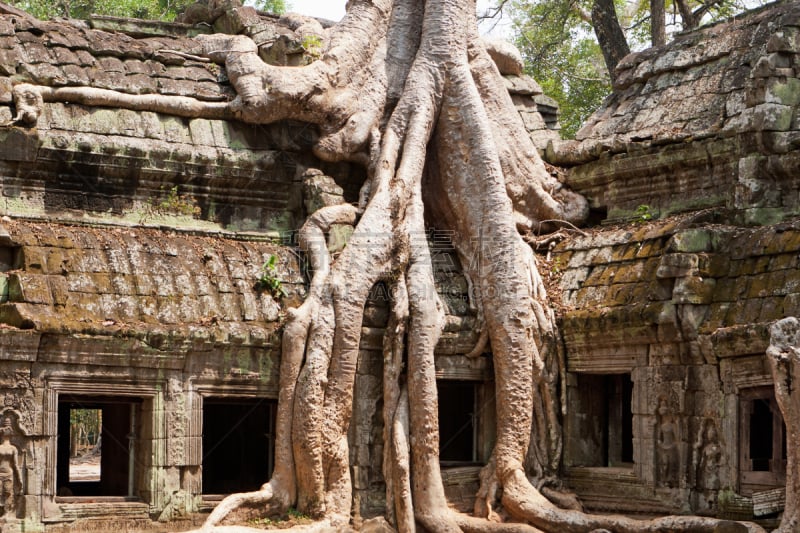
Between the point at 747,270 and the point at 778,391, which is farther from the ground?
the point at 747,270

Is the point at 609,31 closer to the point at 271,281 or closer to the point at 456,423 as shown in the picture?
the point at 456,423

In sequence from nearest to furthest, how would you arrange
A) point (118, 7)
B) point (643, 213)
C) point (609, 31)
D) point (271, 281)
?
point (271, 281)
point (643, 213)
point (609, 31)
point (118, 7)

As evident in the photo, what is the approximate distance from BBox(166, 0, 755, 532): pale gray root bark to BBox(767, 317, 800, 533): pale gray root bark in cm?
82

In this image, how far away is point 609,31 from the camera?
2322 cm

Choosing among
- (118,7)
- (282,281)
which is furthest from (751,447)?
(118,7)

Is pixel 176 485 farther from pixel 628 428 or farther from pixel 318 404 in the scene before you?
pixel 628 428

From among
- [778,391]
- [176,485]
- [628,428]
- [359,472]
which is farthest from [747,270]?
[176,485]

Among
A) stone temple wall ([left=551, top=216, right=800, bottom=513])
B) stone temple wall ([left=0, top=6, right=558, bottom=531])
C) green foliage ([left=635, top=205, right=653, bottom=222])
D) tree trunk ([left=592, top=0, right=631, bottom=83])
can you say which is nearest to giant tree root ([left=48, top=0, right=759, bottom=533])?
stone temple wall ([left=0, top=6, right=558, bottom=531])

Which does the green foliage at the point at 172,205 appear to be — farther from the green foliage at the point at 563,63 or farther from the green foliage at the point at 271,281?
the green foliage at the point at 563,63

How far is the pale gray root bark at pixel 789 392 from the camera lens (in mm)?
12883

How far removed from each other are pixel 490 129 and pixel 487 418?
2.98 meters

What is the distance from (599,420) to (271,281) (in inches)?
146

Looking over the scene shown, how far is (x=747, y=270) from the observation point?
14.3 m

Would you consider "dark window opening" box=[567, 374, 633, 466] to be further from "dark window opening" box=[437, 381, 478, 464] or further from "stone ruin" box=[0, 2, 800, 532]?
"dark window opening" box=[437, 381, 478, 464]
